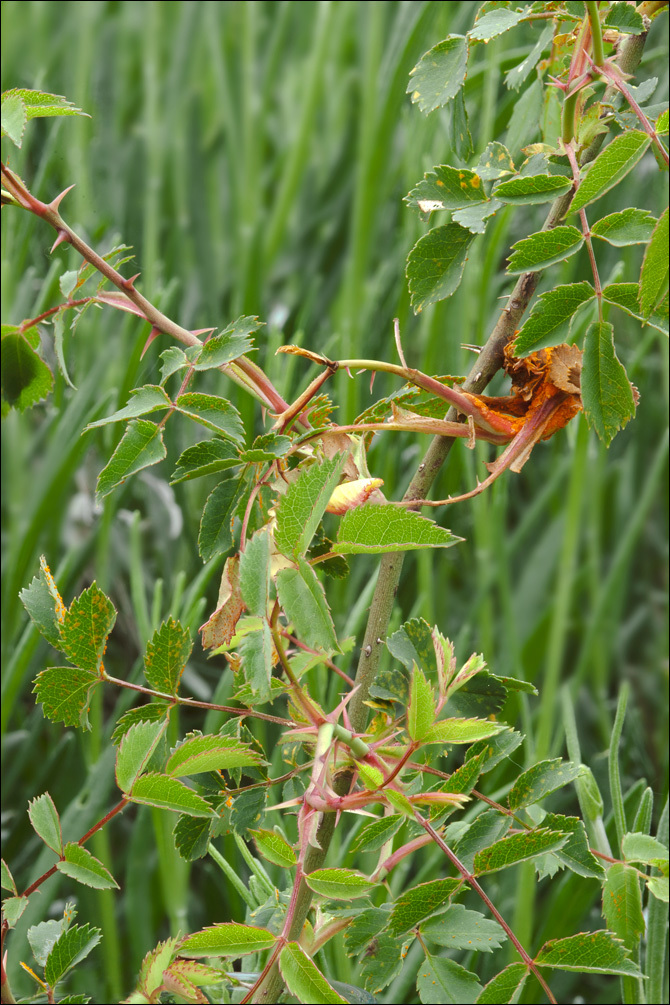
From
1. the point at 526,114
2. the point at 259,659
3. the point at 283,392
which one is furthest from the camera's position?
the point at 283,392

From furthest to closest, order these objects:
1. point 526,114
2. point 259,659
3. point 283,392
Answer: point 283,392 < point 526,114 < point 259,659

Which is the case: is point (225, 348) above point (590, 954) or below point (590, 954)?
above

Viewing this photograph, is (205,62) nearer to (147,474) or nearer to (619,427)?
(147,474)

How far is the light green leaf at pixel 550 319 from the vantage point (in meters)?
0.25

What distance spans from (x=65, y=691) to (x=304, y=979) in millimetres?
104

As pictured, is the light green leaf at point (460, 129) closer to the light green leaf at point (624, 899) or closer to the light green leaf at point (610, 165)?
the light green leaf at point (610, 165)

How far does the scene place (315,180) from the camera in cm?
106

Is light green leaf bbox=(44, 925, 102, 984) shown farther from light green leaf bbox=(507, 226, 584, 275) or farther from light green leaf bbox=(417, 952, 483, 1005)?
light green leaf bbox=(507, 226, 584, 275)

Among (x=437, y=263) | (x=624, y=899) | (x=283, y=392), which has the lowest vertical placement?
(x=624, y=899)

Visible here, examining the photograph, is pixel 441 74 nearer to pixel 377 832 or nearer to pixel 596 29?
pixel 596 29

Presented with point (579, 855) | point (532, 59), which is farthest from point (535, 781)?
point (532, 59)

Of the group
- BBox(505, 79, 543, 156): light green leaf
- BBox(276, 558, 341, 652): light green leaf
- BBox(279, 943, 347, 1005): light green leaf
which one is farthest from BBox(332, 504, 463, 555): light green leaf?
BBox(505, 79, 543, 156): light green leaf

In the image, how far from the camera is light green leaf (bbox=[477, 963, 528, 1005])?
247mm

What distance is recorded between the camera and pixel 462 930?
245mm
